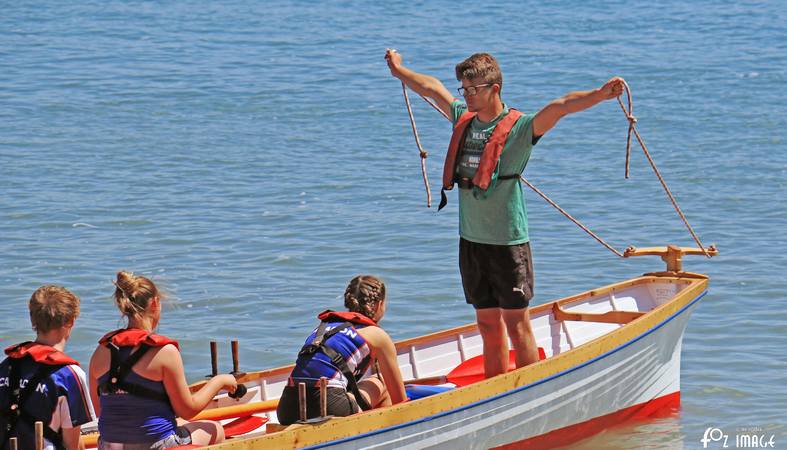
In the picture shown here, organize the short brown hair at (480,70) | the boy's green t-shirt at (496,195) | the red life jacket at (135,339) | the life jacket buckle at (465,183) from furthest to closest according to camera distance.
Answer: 1. the life jacket buckle at (465,183)
2. the boy's green t-shirt at (496,195)
3. the short brown hair at (480,70)
4. the red life jacket at (135,339)

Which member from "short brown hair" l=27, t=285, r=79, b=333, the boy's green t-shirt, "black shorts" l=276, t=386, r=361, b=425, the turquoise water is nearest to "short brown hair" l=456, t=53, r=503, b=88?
the boy's green t-shirt

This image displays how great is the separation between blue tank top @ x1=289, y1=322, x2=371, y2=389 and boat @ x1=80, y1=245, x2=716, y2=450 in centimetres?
22

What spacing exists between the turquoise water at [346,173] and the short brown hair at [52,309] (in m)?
4.12

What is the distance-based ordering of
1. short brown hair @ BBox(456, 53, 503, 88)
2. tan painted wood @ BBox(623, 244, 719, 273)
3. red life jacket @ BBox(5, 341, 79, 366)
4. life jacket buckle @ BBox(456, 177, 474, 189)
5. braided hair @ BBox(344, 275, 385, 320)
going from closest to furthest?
red life jacket @ BBox(5, 341, 79, 366), braided hair @ BBox(344, 275, 385, 320), short brown hair @ BBox(456, 53, 503, 88), life jacket buckle @ BBox(456, 177, 474, 189), tan painted wood @ BBox(623, 244, 719, 273)

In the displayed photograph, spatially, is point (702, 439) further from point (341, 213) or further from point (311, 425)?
point (341, 213)

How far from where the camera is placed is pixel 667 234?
14.1 metres

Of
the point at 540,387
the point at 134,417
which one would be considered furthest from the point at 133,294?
the point at 540,387

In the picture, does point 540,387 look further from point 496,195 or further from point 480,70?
point 480,70

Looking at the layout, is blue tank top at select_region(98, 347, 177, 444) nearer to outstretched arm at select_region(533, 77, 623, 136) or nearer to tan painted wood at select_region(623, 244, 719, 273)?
outstretched arm at select_region(533, 77, 623, 136)

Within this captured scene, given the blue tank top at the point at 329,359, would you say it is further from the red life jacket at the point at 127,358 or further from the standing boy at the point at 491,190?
the standing boy at the point at 491,190

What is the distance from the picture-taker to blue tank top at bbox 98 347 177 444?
19.1 ft

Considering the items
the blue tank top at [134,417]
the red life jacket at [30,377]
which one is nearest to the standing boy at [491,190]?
the blue tank top at [134,417]

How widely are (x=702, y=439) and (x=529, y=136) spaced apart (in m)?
3.05

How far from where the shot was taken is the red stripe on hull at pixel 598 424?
761cm
